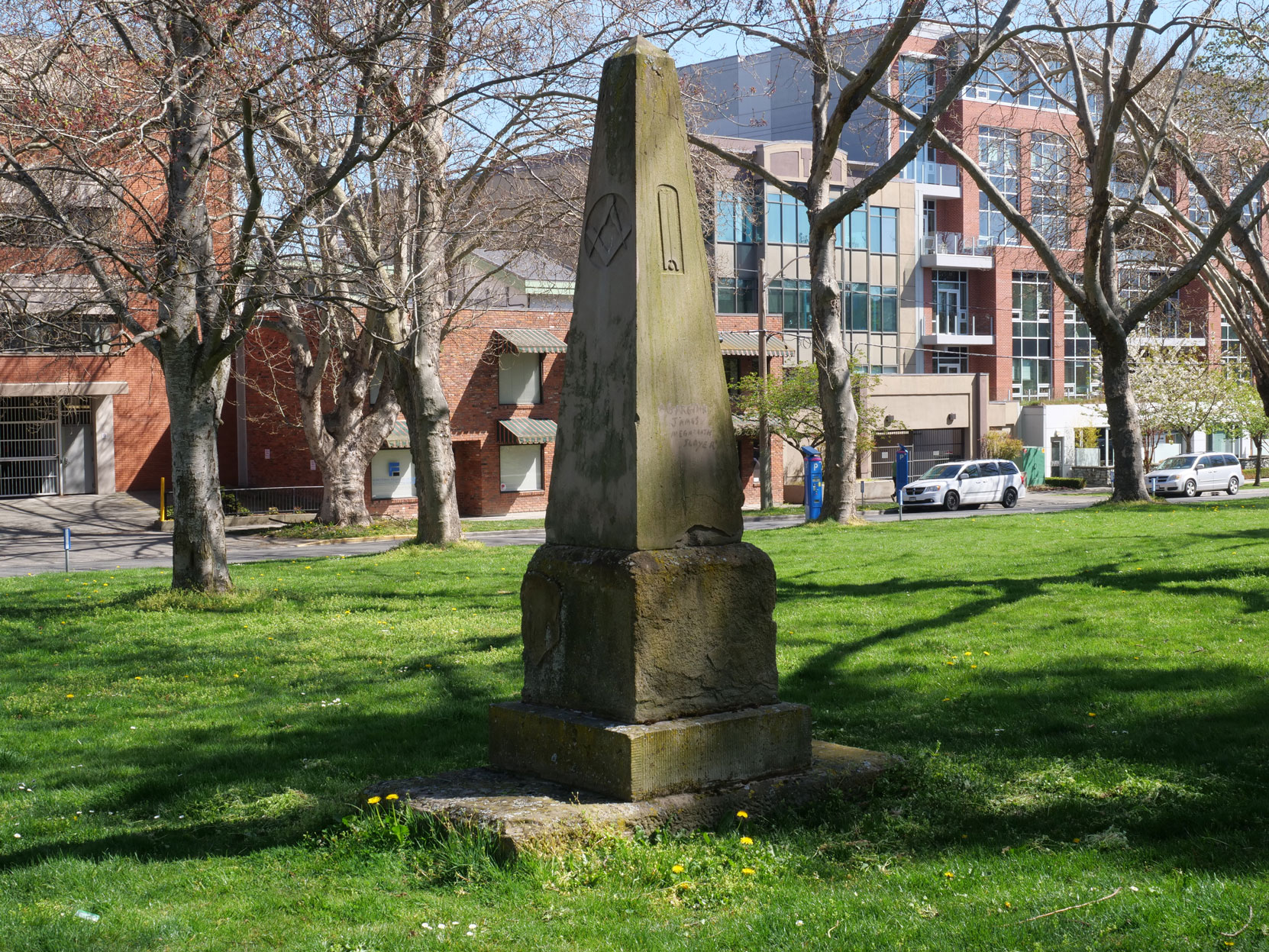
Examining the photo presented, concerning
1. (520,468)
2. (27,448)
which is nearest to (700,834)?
(520,468)

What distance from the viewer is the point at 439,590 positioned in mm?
14391

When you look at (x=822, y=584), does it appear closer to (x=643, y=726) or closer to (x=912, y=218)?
(x=643, y=726)

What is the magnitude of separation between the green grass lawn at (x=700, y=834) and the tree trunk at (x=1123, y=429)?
1251cm

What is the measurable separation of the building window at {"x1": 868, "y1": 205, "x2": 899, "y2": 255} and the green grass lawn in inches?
1826

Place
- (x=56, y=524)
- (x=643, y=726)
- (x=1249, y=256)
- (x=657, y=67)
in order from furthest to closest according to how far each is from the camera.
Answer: (x=56, y=524)
(x=1249, y=256)
(x=657, y=67)
(x=643, y=726)

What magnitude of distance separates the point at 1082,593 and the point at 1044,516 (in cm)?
1092

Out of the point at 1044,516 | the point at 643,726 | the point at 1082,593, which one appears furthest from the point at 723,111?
the point at 643,726

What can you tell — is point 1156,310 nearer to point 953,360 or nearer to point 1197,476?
point 1197,476

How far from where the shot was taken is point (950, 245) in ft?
198

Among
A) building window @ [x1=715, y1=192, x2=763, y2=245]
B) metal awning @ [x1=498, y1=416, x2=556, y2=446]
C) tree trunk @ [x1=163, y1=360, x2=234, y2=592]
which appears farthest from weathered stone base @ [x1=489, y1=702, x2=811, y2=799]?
building window @ [x1=715, y1=192, x2=763, y2=245]

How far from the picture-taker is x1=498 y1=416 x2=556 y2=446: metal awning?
41125 millimetres

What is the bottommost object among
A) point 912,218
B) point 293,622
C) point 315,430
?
point 293,622

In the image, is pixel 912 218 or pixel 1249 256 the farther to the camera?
pixel 912 218

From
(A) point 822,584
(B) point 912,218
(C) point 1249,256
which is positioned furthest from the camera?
(B) point 912,218
